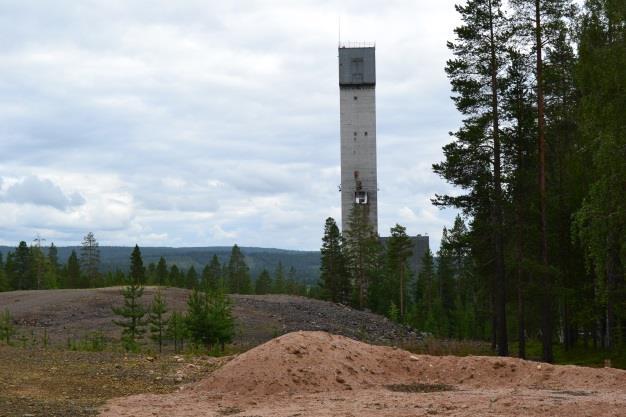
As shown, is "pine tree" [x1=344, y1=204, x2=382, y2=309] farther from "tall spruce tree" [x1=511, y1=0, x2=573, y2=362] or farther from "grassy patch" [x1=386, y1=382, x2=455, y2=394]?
"grassy patch" [x1=386, y1=382, x2=455, y2=394]

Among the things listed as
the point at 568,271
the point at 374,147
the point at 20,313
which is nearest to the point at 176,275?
the point at 374,147

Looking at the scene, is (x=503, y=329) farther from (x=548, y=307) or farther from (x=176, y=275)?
(x=176, y=275)

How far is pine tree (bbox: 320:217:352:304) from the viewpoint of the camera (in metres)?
74.4

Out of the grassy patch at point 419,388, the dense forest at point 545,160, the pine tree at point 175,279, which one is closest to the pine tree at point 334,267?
the pine tree at point 175,279

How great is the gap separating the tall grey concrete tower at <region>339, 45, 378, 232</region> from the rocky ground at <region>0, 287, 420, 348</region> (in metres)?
24.3

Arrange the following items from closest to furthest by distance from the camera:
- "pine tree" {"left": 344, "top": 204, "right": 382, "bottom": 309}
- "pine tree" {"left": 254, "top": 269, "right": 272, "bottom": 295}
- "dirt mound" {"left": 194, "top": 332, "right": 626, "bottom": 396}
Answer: "dirt mound" {"left": 194, "top": 332, "right": 626, "bottom": 396} → "pine tree" {"left": 344, "top": 204, "right": 382, "bottom": 309} → "pine tree" {"left": 254, "top": 269, "right": 272, "bottom": 295}

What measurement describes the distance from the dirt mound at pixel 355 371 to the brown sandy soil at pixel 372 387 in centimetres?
3

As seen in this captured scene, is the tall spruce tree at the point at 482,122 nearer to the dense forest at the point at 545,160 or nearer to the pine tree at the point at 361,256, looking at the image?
the dense forest at the point at 545,160

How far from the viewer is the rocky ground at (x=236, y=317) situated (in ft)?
150

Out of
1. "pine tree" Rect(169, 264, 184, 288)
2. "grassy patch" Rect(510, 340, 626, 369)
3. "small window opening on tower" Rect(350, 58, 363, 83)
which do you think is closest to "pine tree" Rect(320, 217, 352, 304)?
"small window opening on tower" Rect(350, 58, 363, 83)

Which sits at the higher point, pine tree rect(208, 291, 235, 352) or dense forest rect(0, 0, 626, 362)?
dense forest rect(0, 0, 626, 362)

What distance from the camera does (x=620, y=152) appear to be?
872 inches

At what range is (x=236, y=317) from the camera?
1774 inches

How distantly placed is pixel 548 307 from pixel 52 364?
18.3 meters
